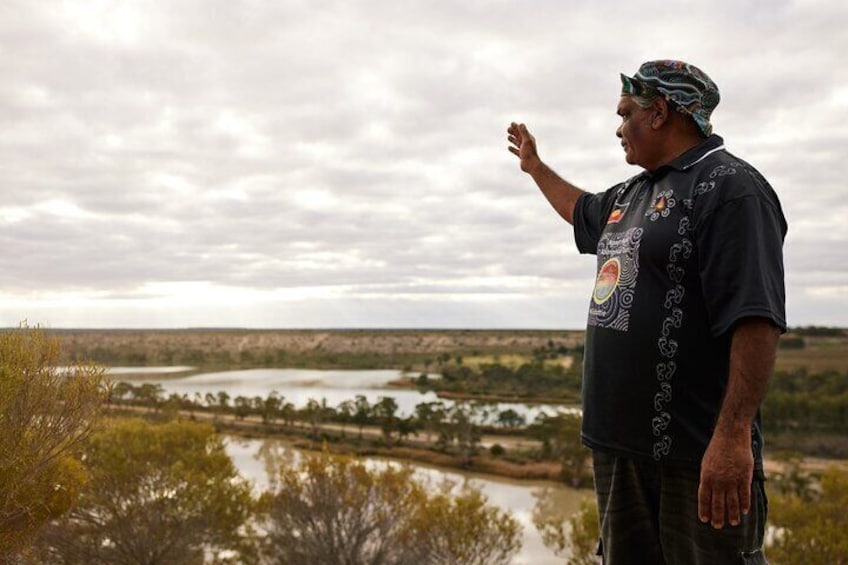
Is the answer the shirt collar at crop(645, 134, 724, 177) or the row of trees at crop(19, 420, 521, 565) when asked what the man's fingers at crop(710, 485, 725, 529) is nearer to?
the shirt collar at crop(645, 134, 724, 177)

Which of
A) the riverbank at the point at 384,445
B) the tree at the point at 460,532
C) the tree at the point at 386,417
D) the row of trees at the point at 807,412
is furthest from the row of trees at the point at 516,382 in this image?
the tree at the point at 460,532

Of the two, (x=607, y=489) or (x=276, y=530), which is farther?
(x=276, y=530)

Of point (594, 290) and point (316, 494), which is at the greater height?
point (594, 290)

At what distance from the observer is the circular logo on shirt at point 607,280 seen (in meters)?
1.92

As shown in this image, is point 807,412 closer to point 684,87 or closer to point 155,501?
point 155,501

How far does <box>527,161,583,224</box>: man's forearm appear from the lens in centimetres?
244

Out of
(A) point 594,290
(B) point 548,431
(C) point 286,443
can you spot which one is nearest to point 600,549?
(A) point 594,290

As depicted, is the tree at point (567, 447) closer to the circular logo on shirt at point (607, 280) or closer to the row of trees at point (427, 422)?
the row of trees at point (427, 422)

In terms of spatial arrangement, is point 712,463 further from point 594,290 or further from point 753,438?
point 594,290

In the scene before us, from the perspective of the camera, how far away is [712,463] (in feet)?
5.24

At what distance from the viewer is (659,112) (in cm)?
193

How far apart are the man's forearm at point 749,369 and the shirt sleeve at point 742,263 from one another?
29 mm

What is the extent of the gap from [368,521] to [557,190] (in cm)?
1478

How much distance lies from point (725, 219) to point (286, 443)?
40.3m
